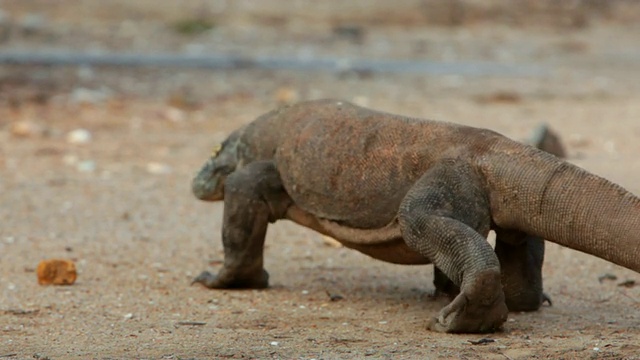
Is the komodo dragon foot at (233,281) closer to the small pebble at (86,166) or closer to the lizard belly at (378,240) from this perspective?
the lizard belly at (378,240)

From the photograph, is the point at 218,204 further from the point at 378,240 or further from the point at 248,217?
the point at 378,240

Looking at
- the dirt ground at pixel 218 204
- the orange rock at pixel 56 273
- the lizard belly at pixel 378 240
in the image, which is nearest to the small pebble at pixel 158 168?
the dirt ground at pixel 218 204

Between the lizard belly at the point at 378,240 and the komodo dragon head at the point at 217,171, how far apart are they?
771 millimetres

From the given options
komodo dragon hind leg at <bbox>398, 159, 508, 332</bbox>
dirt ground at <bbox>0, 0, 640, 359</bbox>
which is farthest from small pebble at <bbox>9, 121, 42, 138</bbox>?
komodo dragon hind leg at <bbox>398, 159, 508, 332</bbox>

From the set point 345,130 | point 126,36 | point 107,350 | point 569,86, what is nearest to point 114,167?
point 345,130

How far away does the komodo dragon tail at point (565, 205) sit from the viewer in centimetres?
557

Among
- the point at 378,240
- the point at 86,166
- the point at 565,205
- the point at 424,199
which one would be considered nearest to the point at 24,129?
the point at 86,166

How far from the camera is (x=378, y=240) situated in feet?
20.9

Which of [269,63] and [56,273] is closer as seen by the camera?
[56,273]

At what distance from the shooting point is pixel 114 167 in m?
11.8

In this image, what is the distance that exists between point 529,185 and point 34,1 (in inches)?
850

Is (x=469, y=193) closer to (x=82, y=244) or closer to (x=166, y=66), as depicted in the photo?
(x=82, y=244)

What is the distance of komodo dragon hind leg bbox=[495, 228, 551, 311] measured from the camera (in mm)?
6500

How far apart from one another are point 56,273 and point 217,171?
104 cm
